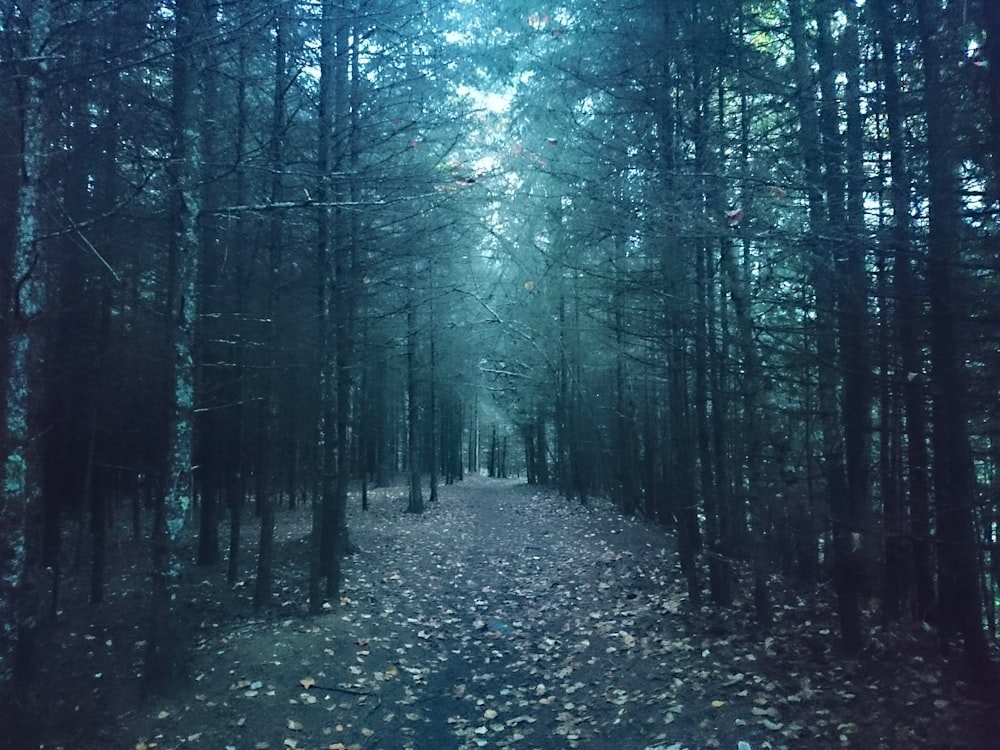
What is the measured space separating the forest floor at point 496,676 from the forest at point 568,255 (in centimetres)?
45

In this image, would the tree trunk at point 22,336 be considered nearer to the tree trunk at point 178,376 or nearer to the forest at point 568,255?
the forest at point 568,255

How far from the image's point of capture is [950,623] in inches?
282

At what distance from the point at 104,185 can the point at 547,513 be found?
17.1 meters

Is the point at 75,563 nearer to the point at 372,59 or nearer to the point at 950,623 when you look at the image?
the point at 372,59

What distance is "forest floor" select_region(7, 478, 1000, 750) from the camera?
667cm

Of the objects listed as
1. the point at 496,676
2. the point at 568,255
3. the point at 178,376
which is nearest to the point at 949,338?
the point at 496,676

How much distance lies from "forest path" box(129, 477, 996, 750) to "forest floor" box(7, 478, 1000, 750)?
3 centimetres

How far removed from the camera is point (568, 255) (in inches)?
508

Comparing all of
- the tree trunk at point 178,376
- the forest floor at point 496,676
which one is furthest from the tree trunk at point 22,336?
the forest floor at point 496,676

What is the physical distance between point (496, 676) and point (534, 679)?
0.49m

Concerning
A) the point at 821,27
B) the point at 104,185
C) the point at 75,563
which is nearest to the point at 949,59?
the point at 821,27

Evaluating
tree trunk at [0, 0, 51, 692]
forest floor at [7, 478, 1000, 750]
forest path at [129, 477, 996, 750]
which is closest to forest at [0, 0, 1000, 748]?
tree trunk at [0, 0, 51, 692]

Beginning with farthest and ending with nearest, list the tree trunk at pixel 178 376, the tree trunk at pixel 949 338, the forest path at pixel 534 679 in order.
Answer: the tree trunk at pixel 178 376, the forest path at pixel 534 679, the tree trunk at pixel 949 338

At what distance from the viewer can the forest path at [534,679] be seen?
21.9 ft
